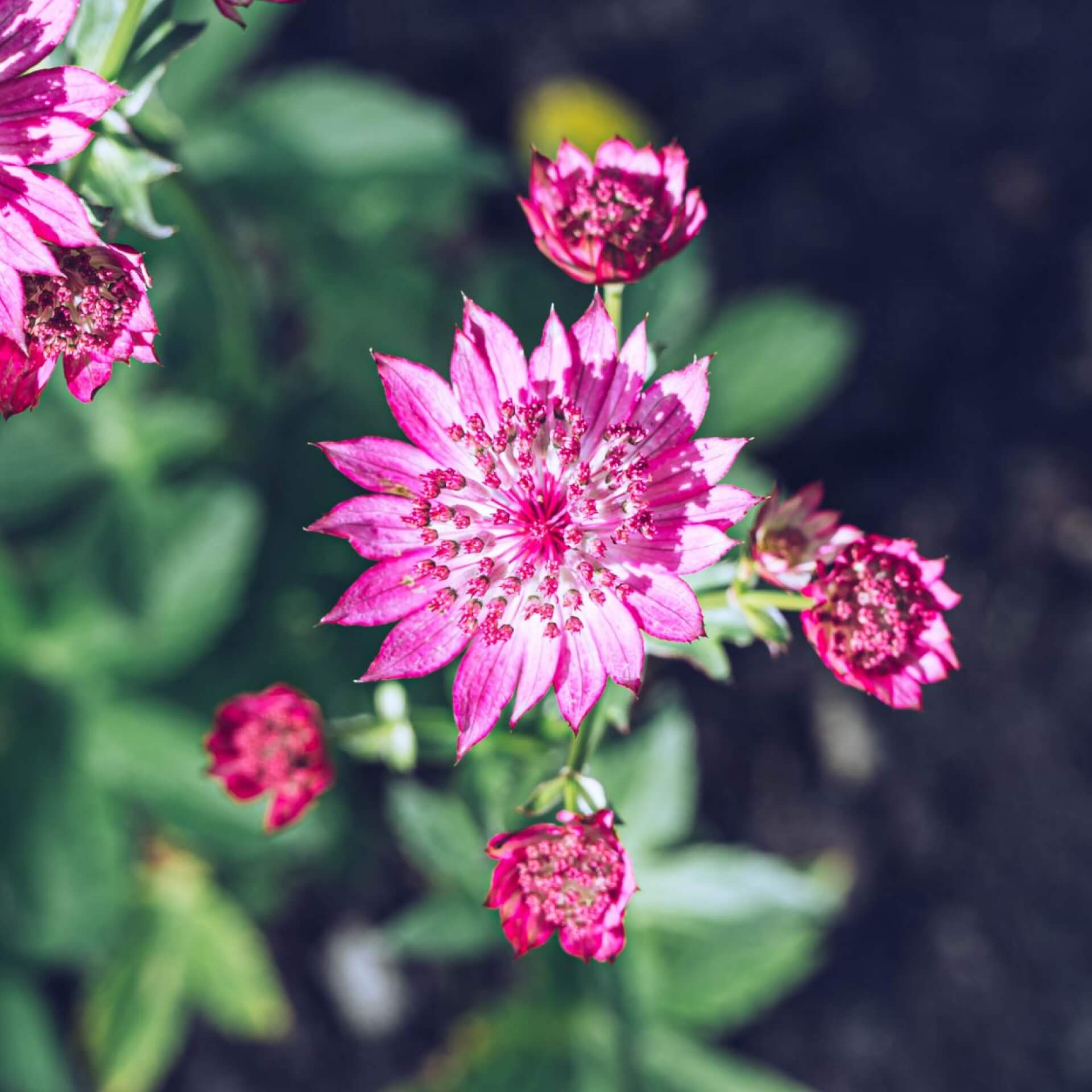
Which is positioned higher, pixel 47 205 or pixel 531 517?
pixel 47 205

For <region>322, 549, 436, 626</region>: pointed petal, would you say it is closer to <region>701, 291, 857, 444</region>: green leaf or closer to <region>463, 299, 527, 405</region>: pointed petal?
<region>463, 299, 527, 405</region>: pointed petal

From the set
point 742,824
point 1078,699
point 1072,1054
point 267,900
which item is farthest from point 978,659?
point 267,900

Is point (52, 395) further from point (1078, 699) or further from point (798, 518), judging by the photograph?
point (1078, 699)

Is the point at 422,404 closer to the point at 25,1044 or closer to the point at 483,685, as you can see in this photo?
the point at 483,685

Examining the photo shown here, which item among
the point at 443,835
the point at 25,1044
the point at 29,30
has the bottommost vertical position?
the point at 25,1044

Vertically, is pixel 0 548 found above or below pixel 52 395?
below

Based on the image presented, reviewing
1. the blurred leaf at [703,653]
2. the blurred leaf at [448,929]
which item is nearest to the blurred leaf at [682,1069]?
the blurred leaf at [448,929]

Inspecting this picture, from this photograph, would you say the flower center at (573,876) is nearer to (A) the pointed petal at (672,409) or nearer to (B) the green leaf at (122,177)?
(A) the pointed petal at (672,409)

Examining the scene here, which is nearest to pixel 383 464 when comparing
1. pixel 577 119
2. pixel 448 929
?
pixel 448 929

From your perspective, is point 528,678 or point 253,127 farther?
point 253,127
